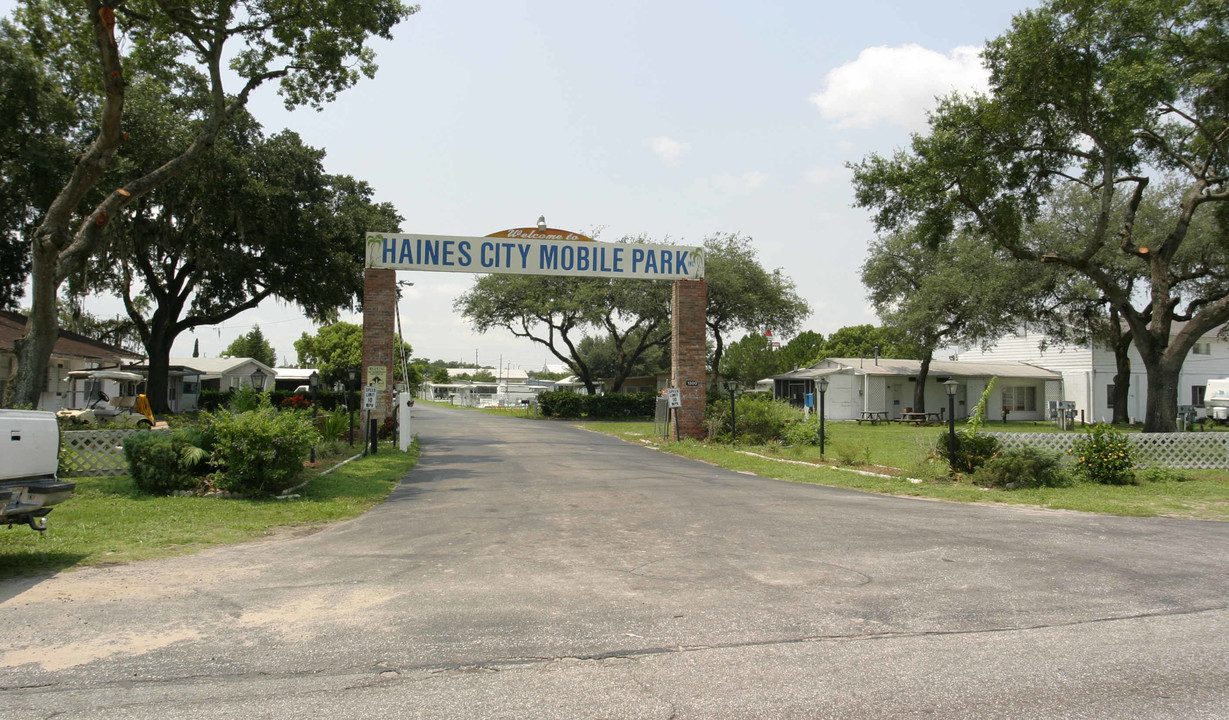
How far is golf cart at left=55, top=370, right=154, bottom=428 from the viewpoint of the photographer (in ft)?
65.1

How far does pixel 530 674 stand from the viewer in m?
4.31

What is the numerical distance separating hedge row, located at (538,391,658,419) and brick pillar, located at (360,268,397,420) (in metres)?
24.2

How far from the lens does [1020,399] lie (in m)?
42.6

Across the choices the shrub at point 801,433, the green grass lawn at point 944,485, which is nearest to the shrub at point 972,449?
the green grass lawn at point 944,485

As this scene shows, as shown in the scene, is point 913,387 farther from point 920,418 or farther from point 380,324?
point 380,324

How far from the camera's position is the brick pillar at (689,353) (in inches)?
945

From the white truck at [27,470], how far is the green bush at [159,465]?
13.3 ft

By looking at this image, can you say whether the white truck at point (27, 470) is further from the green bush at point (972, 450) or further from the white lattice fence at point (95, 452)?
the green bush at point (972, 450)

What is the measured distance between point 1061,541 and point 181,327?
109 ft

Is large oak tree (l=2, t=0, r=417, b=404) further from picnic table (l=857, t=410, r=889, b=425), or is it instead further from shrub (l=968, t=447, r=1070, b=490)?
picnic table (l=857, t=410, r=889, b=425)

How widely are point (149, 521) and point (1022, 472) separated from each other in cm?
1311

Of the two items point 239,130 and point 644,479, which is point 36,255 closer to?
point 644,479

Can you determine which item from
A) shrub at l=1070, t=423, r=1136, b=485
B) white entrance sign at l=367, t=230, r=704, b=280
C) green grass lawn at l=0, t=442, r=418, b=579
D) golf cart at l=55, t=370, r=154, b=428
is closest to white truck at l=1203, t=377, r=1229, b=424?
shrub at l=1070, t=423, r=1136, b=485

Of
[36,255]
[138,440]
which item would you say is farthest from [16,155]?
[138,440]
